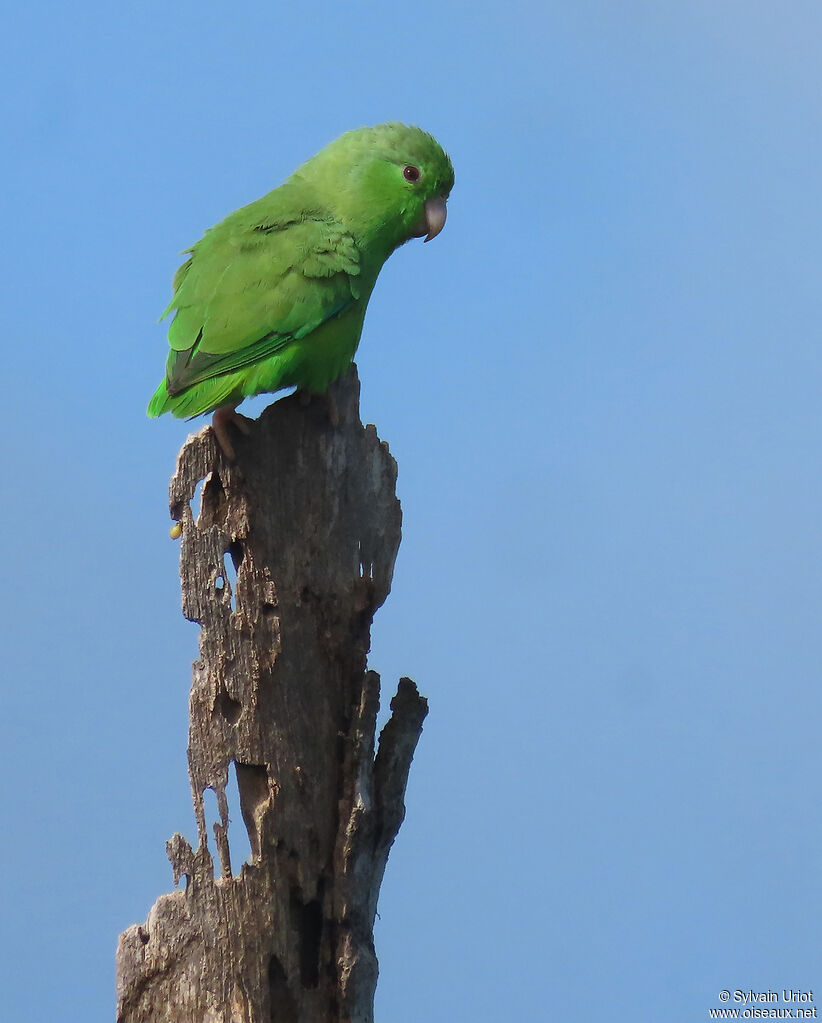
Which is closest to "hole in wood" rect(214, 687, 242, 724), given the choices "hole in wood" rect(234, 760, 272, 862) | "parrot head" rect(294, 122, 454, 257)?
"hole in wood" rect(234, 760, 272, 862)

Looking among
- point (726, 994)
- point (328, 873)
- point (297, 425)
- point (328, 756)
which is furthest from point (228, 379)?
point (726, 994)

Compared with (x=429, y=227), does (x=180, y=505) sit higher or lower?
lower

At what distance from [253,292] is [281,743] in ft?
5.37

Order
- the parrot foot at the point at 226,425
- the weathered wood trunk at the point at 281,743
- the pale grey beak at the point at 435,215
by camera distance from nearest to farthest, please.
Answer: the weathered wood trunk at the point at 281,743, the parrot foot at the point at 226,425, the pale grey beak at the point at 435,215

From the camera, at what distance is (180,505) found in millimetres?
3939

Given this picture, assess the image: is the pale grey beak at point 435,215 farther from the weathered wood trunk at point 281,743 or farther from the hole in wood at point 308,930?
the hole in wood at point 308,930

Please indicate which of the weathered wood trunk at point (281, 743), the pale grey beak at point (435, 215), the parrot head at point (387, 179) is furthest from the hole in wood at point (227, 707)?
the pale grey beak at point (435, 215)

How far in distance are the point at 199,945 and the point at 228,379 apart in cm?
→ 197

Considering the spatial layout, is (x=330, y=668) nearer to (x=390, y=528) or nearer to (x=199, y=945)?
(x=390, y=528)

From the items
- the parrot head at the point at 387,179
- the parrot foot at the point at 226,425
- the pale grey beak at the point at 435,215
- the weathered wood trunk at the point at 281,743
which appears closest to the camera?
the weathered wood trunk at the point at 281,743

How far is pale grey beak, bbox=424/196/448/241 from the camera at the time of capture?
4.77 m

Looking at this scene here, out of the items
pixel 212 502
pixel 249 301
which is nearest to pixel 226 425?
pixel 212 502

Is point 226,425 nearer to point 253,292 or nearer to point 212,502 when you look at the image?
point 212,502

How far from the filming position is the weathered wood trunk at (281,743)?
12.6 ft
